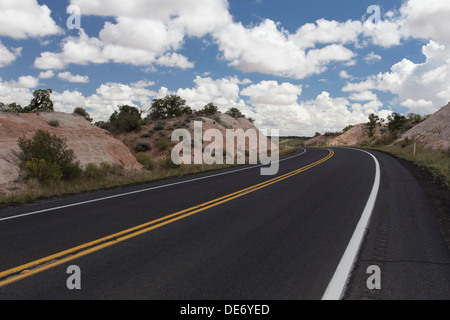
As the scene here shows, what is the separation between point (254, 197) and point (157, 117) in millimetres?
38455

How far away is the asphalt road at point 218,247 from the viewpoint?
379 cm

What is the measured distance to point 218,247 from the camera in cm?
517

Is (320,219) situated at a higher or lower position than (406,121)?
lower

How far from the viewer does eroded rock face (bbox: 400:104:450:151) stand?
33.4 metres

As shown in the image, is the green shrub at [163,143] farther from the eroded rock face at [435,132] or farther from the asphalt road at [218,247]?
the eroded rock face at [435,132]

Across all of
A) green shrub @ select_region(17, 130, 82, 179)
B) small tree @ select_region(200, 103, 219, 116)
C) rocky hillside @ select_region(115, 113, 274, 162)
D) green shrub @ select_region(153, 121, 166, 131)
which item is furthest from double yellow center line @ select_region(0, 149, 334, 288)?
small tree @ select_region(200, 103, 219, 116)

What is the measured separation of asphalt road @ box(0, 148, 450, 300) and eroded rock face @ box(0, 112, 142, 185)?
6318 millimetres

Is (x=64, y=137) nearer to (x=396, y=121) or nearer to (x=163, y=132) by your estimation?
(x=163, y=132)

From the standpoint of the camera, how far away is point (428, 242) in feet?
18.2

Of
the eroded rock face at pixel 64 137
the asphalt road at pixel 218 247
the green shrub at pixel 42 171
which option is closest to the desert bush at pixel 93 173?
the eroded rock face at pixel 64 137

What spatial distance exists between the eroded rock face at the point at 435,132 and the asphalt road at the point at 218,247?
2950 cm

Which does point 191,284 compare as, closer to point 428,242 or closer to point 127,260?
point 127,260

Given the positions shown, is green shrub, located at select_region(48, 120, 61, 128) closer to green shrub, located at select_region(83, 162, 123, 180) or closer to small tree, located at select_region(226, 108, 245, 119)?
green shrub, located at select_region(83, 162, 123, 180)
